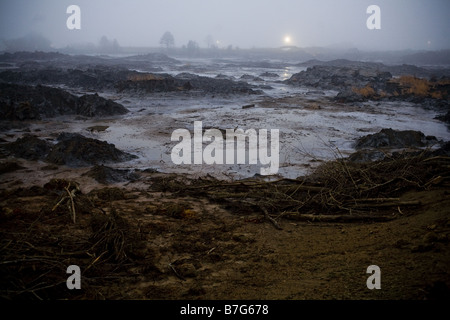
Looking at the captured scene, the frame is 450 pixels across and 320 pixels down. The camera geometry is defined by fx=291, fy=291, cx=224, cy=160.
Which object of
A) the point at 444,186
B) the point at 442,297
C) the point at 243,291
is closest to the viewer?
the point at 442,297

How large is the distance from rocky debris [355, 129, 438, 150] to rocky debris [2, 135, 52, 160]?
10.6 meters

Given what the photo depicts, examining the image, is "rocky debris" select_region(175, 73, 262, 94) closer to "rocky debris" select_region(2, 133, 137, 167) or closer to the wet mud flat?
the wet mud flat

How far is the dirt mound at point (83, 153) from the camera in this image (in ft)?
28.0

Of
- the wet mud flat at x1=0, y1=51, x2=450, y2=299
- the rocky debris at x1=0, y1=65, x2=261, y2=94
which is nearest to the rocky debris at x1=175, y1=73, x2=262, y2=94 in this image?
the rocky debris at x1=0, y1=65, x2=261, y2=94

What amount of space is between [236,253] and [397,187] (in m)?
3.48

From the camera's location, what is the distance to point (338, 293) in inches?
111

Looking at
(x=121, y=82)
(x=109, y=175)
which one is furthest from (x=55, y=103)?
(x=109, y=175)

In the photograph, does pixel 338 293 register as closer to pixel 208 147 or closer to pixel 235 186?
pixel 235 186

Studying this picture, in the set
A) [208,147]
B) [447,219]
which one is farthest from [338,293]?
[208,147]

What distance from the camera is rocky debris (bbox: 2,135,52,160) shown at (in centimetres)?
872

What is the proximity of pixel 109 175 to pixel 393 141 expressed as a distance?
32.1ft
